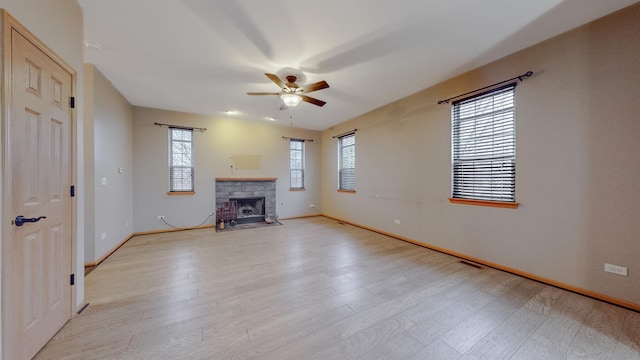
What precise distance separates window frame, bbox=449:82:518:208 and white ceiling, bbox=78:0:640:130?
58cm

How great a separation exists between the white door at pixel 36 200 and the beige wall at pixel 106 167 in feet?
5.13

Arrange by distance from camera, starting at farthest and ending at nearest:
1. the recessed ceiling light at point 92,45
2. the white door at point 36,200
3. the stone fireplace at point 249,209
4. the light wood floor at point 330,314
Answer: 1. the stone fireplace at point 249,209
2. the recessed ceiling light at point 92,45
3. the light wood floor at point 330,314
4. the white door at point 36,200

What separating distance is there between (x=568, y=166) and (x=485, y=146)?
35.0 inches

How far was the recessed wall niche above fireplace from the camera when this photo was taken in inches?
223

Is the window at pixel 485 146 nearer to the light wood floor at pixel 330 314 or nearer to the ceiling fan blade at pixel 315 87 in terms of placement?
the light wood floor at pixel 330 314

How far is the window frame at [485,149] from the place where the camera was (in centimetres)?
295

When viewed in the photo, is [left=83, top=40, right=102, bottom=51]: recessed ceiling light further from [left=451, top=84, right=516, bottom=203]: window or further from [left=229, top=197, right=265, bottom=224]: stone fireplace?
[left=451, top=84, right=516, bottom=203]: window

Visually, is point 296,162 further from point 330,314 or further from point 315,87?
point 330,314

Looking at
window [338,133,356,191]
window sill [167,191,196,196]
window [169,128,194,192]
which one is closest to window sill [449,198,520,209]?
window [338,133,356,191]

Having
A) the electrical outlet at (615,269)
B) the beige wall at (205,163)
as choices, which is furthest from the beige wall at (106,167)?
the electrical outlet at (615,269)

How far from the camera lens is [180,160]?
5.25m

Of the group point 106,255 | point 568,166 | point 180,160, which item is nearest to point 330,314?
point 568,166

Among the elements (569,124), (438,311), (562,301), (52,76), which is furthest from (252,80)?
(562,301)

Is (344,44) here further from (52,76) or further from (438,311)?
(438,311)
